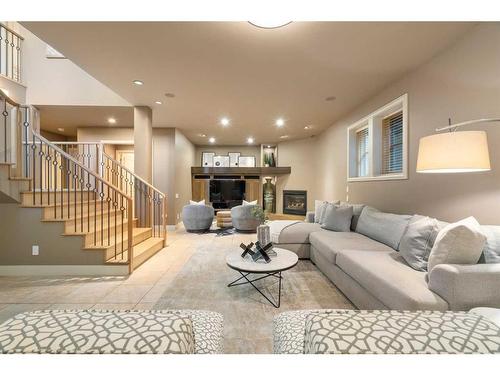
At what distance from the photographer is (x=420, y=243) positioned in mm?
1888

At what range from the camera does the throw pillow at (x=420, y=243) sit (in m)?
1.85

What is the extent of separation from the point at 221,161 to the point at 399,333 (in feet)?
26.4

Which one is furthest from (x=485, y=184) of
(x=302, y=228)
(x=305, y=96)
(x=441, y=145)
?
(x=305, y=96)

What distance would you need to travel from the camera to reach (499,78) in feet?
6.19

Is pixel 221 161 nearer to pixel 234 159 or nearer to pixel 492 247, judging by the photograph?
pixel 234 159

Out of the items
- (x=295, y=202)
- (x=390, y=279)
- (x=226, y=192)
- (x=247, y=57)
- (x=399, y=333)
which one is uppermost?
(x=247, y=57)

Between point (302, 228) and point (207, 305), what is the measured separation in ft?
6.30

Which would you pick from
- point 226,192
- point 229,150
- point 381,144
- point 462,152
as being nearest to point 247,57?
point 462,152

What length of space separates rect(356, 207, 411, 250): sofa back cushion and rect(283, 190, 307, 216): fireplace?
4.11 meters

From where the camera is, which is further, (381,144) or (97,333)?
(381,144)

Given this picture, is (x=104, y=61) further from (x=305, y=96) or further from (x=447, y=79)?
(x=447, y=79)

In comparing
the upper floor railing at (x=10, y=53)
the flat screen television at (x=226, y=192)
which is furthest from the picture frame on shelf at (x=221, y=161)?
the upper floor railing at (x=10, y=53)

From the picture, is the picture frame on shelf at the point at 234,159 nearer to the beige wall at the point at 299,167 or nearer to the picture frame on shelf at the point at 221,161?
the picture frame on shelf at the point at 221,161

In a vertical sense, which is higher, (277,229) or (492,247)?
(492,247)
